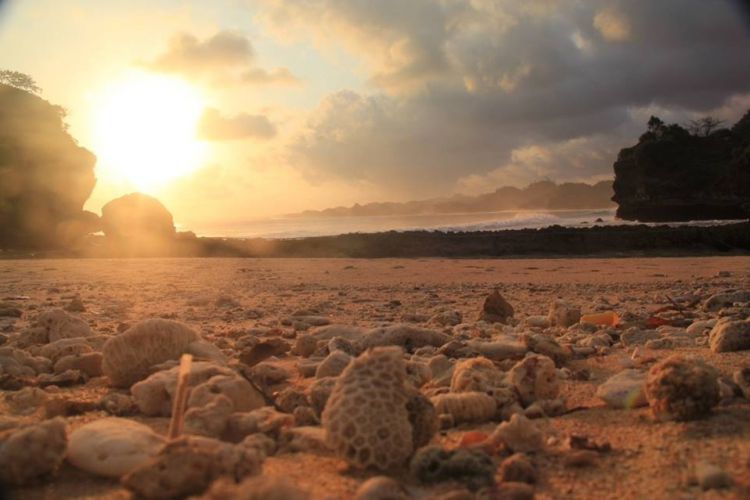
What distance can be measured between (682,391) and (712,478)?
512 mm

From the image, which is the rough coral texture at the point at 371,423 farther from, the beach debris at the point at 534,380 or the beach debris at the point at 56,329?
the beach debris at the point at 56,329

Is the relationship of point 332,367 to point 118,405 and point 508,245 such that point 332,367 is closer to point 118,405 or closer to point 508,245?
point 118,405

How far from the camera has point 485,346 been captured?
3.21 m

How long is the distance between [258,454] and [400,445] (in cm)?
40

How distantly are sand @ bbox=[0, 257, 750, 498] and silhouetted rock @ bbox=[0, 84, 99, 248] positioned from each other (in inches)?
700

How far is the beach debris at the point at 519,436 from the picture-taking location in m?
1.81

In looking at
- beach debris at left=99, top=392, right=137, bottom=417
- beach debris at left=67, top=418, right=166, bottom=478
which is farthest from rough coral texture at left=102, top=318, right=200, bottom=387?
beach debris at left=67, top=418, right=166, bottom=478

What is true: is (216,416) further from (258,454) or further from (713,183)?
(713,183)

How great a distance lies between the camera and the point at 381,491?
4.65ft

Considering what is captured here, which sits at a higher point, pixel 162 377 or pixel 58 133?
pixel 58 133

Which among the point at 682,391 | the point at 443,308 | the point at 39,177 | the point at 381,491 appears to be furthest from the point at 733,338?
the point at 39,177

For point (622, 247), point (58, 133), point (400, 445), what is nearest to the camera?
point (400, 445)

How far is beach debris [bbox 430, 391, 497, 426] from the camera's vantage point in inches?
84.4

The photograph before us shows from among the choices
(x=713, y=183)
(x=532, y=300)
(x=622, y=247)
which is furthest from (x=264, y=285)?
(x=713, y=183)
